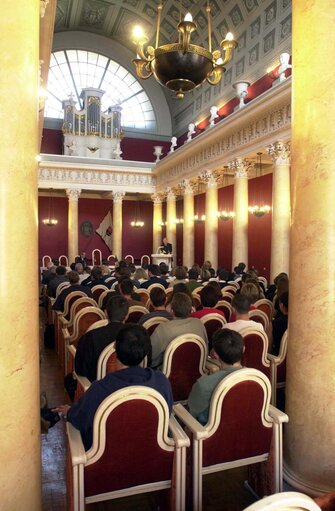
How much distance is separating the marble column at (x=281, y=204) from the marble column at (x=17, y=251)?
9494 mm

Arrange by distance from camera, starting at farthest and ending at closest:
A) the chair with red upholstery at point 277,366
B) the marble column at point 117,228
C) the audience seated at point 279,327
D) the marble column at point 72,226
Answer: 1. the marble column at point 117,228
2. the marble column at point 72,226
3. the audience seated at point 279,327
4. the chair with red upholstery at point 277,366

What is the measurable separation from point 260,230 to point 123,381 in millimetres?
12918

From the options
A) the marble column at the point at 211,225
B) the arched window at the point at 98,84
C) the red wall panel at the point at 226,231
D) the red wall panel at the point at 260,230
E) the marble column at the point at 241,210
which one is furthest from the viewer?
the arched window at the point at 98,84

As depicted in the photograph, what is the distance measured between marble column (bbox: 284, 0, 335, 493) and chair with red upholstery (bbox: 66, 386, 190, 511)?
883 mm

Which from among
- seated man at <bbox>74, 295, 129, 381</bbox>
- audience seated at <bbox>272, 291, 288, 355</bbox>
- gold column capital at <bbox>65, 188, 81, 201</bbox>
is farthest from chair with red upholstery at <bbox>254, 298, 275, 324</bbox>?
gold column capital at <bbox>65, 188, 81, 201</bbox>

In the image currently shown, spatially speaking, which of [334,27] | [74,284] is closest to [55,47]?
[74,284]

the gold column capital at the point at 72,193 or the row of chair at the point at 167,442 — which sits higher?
the gold column capital at the point at 72,193

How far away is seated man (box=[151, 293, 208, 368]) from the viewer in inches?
133

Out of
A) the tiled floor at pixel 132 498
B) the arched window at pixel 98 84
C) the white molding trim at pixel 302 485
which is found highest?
the arched window at pixel 98 84

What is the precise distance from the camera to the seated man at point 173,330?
337cm

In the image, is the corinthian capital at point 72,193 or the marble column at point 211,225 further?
the corinthian capital at point 72,193

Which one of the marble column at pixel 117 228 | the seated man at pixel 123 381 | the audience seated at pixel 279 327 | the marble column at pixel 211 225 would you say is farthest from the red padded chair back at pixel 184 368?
the marble column at pixel 117 228

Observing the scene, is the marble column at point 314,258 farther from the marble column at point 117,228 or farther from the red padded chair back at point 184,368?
the marble column at point 117,228

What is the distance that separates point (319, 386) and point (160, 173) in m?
18.2
